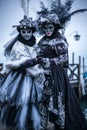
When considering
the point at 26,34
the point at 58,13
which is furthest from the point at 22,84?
the point at 58,13

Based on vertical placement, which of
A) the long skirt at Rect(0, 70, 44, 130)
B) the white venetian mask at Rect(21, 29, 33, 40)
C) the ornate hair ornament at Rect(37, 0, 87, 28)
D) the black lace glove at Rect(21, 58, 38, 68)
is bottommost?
the long skirt at Rect(0, 70, 44, 130)

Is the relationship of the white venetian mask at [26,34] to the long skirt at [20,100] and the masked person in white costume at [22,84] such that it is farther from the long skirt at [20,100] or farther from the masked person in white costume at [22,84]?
the long skirt at [20,100]

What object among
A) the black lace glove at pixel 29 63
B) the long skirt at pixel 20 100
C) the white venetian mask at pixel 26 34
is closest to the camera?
the long skirt at pixel 20 100

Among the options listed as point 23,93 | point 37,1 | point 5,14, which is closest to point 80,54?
point 37,1

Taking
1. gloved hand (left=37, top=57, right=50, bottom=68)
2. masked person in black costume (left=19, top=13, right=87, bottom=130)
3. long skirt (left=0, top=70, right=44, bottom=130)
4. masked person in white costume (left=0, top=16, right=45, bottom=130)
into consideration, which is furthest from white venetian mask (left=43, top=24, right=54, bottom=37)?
long skirt (left=0, top=70, right=44, bottom=130)

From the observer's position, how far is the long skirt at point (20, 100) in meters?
2.59

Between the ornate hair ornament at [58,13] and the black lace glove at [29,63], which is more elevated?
the ornate hair ornament at [58,13]

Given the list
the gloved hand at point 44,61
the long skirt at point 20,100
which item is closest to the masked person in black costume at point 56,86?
the gloved hand at point 44,61

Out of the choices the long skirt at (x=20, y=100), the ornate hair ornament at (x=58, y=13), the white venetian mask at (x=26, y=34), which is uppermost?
the ornate hair ornament at (x=58, y=13)

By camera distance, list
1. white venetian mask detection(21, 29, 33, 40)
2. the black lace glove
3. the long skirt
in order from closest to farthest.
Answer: the long skirt, the black lace glove, white venetian mask detection(21, 29, 33, 40)

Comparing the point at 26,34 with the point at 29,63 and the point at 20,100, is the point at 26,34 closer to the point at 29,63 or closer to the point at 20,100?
the point at 29,63

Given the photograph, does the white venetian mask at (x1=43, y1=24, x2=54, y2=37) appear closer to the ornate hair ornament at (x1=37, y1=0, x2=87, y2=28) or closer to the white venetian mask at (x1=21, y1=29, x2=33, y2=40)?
the ornate hair ornament at (x1=37, y1=0, x2=87, y2=28)

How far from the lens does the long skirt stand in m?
2.59

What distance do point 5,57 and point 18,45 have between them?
0.23 metres
